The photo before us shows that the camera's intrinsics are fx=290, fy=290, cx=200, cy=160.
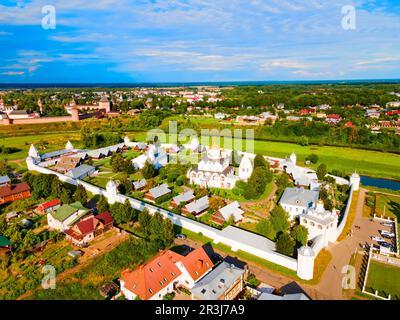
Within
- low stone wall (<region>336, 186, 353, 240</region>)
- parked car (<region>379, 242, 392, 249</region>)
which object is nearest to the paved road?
low stone wall (<region>336, 186, 353, 240</region>)

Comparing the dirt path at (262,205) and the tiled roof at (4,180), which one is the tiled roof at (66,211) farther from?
the dirt path at (262,205)

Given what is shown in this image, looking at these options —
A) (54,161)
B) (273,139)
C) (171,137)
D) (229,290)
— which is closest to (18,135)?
(54,161)

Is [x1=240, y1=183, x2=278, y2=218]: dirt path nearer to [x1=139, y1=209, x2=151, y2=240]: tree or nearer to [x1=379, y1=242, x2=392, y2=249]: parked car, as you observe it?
[x1=379, y1=242, x2=392, y2=249]: parked car

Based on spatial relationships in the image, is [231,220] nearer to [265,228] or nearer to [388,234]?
[265,228]

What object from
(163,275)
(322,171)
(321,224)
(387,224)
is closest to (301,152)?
(322,171)

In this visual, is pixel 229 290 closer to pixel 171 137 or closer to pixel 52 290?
pixel 52 290

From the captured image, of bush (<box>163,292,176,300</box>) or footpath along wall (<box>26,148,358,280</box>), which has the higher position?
footpath along wall (<box>26,148,358,280</box>)

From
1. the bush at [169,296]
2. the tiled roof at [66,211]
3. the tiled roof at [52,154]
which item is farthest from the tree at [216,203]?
the tiled roof at [52,154]

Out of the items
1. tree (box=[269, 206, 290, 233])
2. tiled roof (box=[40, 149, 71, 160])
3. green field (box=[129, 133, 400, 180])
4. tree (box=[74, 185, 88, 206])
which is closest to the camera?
tree (box=[269, 206, 290, 233])
